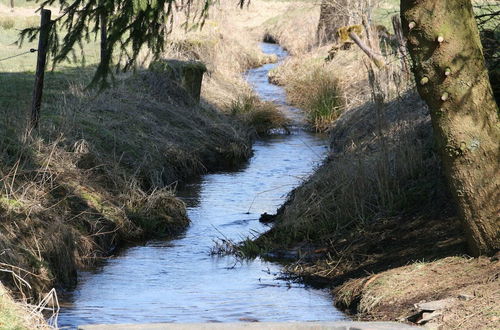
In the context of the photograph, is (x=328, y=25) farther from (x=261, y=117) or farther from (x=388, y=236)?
(x=388, y=236)

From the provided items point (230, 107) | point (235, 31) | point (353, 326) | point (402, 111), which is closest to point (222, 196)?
point (402, 111)

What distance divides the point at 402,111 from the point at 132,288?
5216 millimetres

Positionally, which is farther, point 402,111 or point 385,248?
point 402,111

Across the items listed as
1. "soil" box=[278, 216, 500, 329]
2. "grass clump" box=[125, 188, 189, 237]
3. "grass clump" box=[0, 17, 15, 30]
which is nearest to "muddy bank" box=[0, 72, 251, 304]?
"grass clump" box=[125, 188, 189, 237]

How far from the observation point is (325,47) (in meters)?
32.3

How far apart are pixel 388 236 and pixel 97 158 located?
16.1 feet

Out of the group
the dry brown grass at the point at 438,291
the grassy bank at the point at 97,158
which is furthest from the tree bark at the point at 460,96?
the grassy bank at the point at 97,158

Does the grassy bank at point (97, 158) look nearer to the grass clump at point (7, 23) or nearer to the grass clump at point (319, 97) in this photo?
the grass clump at point (319, 97)

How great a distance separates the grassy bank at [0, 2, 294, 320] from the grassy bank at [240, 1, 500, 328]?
6.23 feet

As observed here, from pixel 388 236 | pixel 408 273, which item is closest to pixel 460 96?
pixel 408 273

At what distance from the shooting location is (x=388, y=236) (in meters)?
10.8

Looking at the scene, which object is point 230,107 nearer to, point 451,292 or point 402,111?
point 402,111

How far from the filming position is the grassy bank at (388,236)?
8.09 m

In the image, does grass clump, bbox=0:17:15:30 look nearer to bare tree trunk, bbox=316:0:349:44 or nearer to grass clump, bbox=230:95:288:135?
bare tree trunk, bbox=316:0:349:44
